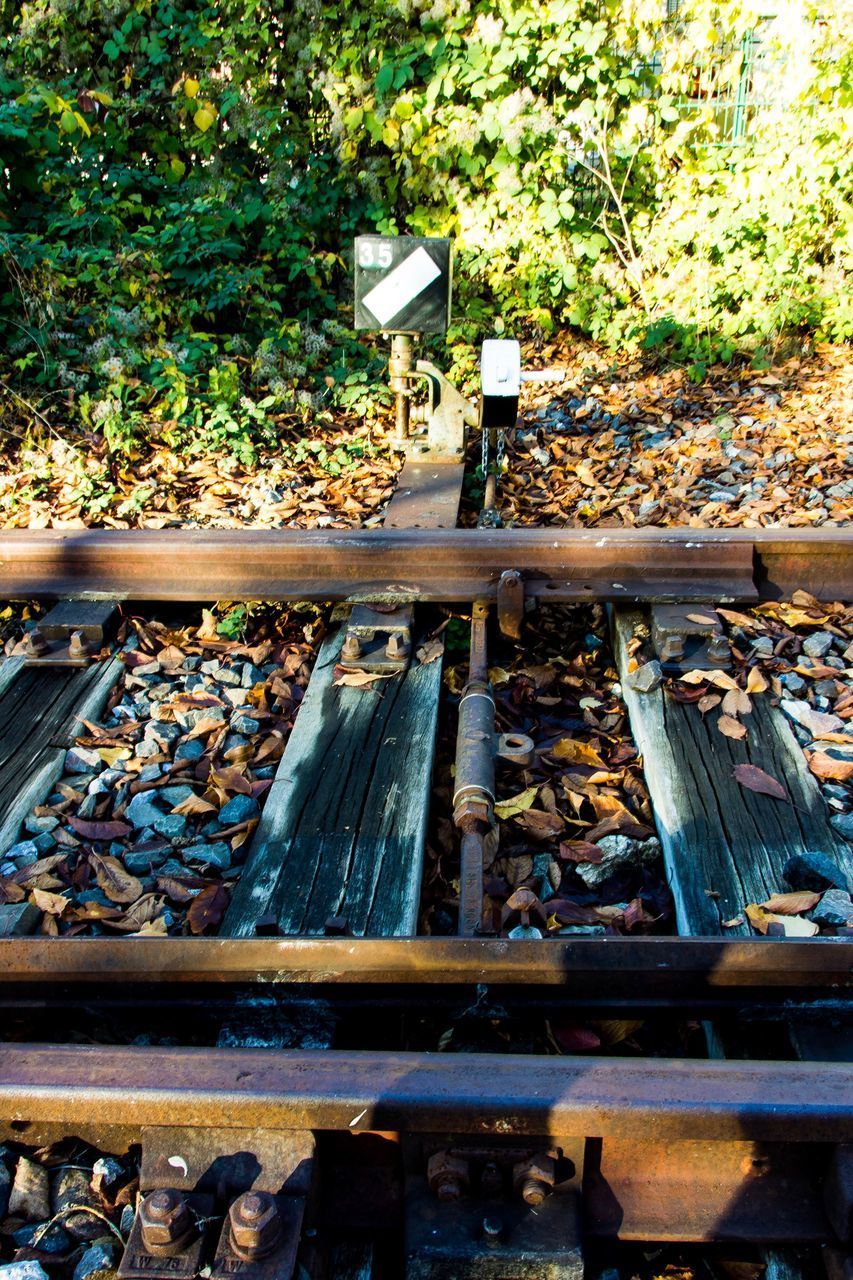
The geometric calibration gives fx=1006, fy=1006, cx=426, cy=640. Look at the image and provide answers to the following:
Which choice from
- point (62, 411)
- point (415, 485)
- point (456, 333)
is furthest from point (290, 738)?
point (456, 333)

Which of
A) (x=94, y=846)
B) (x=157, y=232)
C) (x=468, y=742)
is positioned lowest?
(x=94, y=846)

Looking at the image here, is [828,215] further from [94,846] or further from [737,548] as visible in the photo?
[94,846]

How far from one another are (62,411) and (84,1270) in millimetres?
5507

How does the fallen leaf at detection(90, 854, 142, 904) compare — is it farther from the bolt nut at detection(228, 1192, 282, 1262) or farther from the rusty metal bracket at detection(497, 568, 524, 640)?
the rusty metal bracket at detection(497, 568, 524, 640)

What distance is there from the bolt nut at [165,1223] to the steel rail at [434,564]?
2.47 meters

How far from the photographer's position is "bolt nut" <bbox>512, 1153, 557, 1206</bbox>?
1.66 m

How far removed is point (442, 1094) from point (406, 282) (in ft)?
13.7

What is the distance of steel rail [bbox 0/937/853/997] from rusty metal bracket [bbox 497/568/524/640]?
1748mm

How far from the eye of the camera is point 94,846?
2920 millimetres

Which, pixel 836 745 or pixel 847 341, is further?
pixel 847 341

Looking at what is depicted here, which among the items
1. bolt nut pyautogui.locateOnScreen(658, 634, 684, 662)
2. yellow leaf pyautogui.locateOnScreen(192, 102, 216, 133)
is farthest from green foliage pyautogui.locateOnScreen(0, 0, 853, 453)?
bolt nut pyautogui.locateOnScreen(658, 634, 684, 662)

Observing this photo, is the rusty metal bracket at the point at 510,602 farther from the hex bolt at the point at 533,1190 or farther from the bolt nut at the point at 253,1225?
the bolt nut at the point at 253,1225

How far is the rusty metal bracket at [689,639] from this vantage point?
11.3 feet

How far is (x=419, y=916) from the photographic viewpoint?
107 inches
